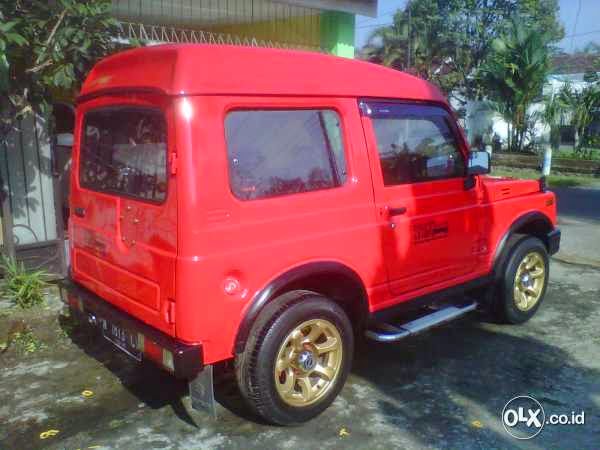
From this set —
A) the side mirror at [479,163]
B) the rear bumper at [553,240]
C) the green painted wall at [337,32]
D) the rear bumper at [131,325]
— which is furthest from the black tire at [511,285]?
the green painted wall at [337,32]

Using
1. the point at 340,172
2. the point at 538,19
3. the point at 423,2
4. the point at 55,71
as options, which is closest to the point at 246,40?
the point at 55,71

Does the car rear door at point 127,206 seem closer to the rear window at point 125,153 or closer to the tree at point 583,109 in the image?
the rear window at point 125,153

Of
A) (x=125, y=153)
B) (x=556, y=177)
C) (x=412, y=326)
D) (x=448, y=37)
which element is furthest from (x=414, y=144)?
(x=448, y=37)

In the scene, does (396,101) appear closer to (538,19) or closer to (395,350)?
(395,350)

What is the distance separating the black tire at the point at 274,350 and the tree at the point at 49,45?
251 cm

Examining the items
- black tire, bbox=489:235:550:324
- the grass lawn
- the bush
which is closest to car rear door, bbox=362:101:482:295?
black tire, bbox=489:235:550:324

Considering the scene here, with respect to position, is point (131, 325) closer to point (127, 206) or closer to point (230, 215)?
point (127, 206)

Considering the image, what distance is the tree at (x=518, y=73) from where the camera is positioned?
1706cm

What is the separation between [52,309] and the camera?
5.07 metres

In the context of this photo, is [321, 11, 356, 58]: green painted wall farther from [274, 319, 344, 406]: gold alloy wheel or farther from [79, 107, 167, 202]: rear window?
[274, 319, 344, 406]: gold alloy wheel

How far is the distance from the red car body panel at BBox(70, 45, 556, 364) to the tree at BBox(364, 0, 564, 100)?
2259cm

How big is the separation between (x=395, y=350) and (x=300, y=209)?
5.69 ft

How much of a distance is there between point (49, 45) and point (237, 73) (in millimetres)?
2126

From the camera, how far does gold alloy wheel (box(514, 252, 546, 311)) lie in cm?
468
